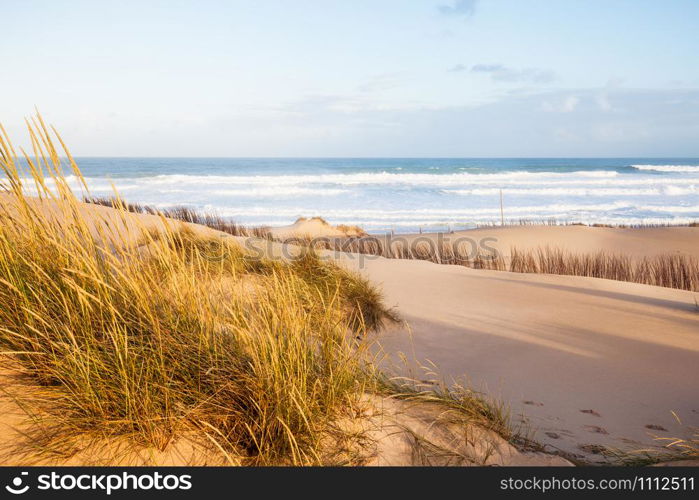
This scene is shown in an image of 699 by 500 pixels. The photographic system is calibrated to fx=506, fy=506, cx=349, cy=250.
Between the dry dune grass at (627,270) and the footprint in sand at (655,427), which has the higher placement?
the dry dune grass at (627,270)

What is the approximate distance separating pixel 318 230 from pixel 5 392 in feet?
37.3

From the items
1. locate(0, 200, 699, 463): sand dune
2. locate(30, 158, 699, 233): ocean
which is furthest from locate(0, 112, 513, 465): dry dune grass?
locate(30, 158, 699, 233): ocean

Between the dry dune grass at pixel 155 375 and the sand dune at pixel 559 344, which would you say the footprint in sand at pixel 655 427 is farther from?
the dry dune grass at pixel 155 375

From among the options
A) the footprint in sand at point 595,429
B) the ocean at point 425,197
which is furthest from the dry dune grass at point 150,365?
the ocean at point 425,197

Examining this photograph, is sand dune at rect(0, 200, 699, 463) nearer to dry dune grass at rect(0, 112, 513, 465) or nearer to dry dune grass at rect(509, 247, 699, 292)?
dry dune grass at rect(0, 112, 513, 465)

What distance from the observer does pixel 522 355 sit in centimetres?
415

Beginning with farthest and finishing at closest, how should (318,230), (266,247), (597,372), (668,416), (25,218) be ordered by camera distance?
1. (318,230)
2. (266,247)
3. (597,372)
4. (668,416)
5. (25,218)

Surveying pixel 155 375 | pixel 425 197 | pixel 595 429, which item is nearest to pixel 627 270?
pixel 595 429

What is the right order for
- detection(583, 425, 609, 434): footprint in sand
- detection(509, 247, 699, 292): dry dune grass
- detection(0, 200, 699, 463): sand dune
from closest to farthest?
detection(583, 425, 609, 434): footprint in sand
detection(0, 200, 699, 463): sand dune
detection(509, 247, 699, 292): dry dune grass

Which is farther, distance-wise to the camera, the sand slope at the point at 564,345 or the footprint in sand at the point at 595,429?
the sand slope at the point at 564,345
